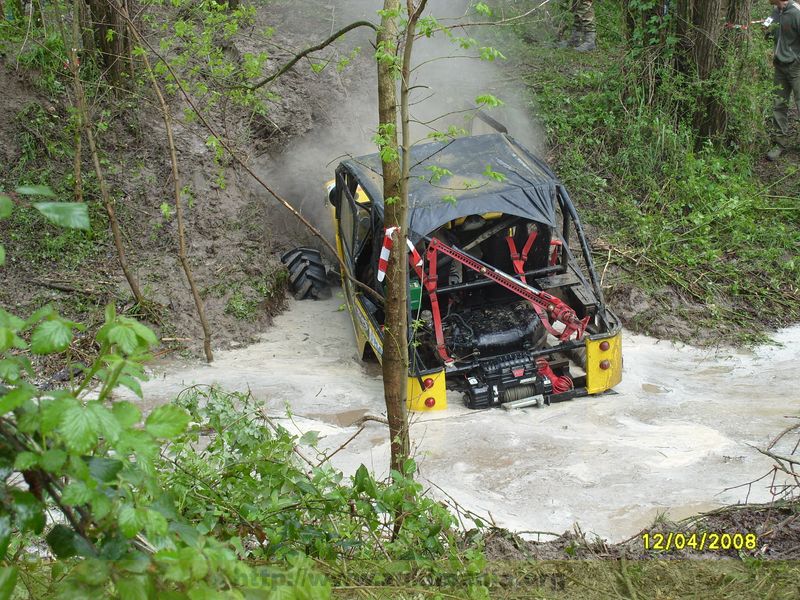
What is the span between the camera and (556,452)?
6.30 meters

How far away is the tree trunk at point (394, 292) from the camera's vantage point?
419cm

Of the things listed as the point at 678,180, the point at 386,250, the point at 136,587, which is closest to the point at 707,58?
the point at 678,180

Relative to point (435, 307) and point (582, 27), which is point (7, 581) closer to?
point (435, 307)

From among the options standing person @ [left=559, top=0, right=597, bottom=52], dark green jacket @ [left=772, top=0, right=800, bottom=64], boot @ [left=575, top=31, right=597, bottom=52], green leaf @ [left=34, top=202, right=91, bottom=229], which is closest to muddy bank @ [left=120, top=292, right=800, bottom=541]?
green leaf @ [left=34, top=202, right=91, bottom=229]

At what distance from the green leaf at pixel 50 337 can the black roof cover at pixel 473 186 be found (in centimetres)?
519

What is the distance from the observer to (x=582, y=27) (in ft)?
47.1

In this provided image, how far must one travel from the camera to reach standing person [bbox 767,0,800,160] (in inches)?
440

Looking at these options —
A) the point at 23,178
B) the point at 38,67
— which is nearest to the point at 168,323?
the point at 23,178

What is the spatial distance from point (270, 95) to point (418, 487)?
483 centimetres

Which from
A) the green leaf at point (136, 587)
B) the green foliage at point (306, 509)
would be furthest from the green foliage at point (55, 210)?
the green foliage at point (306, 509)

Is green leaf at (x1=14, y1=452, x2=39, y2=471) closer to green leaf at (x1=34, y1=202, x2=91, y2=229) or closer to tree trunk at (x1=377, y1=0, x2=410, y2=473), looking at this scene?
green leaf at (x1=34, y1=202, x2=91, y2=229)

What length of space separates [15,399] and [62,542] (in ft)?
1.16

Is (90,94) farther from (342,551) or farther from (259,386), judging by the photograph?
(342,551)

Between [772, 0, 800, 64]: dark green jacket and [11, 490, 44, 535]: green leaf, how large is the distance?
11.8 meters
